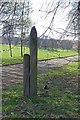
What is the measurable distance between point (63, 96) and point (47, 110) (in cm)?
176

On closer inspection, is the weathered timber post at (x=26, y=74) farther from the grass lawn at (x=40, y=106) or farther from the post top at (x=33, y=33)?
the post top at (x=33, y=33)

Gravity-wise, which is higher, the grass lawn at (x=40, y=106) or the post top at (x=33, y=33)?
the post top at (x=33, y=33)

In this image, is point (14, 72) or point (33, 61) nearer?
point (33, 61)

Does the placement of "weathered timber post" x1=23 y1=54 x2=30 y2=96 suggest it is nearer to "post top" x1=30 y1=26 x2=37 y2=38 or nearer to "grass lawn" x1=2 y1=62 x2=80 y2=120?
"grass lawn" x1=2 y1=62 x2=80 y2=120

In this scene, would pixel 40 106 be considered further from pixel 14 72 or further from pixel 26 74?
pixel 14 72

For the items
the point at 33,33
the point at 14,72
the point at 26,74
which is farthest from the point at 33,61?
the point at 14,72

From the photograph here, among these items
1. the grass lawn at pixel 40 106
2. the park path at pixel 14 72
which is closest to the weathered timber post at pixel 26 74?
the grass lawn at pixel 40 106

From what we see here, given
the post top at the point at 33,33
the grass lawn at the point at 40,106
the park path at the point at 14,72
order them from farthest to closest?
the park path at the point at 14,72, the post top at the point at 33,33, the grass lawn at the point at 40,106

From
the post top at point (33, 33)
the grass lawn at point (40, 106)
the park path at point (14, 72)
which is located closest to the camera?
the grass lawn at point (40, 106)

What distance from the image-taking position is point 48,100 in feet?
21.3

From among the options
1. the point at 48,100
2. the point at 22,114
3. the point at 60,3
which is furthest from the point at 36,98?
the point at 60,3

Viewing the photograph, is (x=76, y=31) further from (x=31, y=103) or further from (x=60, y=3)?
(x=31, y=103)

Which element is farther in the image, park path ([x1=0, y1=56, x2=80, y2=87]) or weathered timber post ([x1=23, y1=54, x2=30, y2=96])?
park path ([x1=0, y1=56, x2=80, y2=87])

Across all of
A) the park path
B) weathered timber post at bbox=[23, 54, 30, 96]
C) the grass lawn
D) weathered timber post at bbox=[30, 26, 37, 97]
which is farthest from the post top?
the grass lawn
